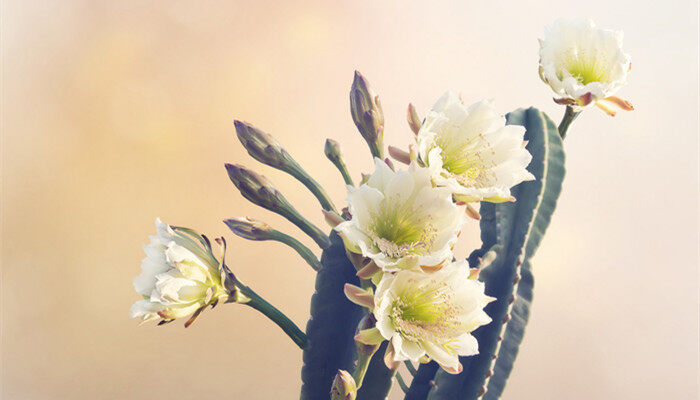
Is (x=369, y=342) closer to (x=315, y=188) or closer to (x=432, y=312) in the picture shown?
(x=432, y=312)

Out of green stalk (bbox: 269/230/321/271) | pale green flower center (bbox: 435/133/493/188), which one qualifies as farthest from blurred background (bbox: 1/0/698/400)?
pale green flower center (bbox: 435/133/493/188)

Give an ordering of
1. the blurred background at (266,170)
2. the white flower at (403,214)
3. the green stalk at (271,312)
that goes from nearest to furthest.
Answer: the white flower at (403,214) < the green stalk at (271,312) < the blurred background at (266,170)

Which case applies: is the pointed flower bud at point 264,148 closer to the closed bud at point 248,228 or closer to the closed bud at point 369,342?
the closed bud at point 248,228

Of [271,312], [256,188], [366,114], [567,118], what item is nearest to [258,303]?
[271,312]

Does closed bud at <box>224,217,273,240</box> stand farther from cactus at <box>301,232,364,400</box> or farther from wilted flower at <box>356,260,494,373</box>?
Result: wilted flower at <box>356,260,494,373</box>

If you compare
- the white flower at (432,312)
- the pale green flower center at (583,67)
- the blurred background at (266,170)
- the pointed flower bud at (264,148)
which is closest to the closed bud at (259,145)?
the pointed flower bud at (264,148)

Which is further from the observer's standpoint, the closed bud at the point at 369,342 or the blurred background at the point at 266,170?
the blurred background at the point at 266,170
